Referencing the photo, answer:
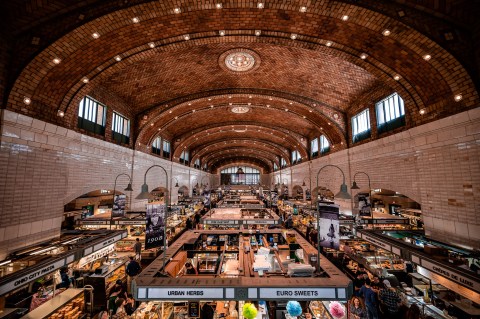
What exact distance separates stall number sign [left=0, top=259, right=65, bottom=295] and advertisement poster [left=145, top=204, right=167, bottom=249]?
81.1 inches

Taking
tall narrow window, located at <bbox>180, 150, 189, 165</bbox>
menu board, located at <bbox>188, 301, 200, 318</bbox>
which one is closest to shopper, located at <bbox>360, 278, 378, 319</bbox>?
menu board, located at <bbox>188, 301, 200, 318</bbox>

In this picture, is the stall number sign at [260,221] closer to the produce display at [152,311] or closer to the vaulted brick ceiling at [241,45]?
the produce display at [152,311]

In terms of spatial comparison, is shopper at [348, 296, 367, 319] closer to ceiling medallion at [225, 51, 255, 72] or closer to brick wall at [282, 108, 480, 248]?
brick wall at [282, 108, 480, 248]

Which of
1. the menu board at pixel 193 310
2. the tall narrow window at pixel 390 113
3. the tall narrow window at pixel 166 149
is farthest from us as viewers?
the tall narrow window at pixel 166 149

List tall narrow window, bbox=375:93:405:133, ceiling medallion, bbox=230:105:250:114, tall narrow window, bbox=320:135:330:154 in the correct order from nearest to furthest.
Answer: tall narrow window, bbox=375:93:405:133
tall narrow window, bbox=320:135:330:154
ceiling medallion, bbox=230:105:250:114

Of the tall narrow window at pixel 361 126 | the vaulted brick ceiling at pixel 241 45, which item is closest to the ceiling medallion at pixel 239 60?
the vaulted brick ceiling at pixel 241 45

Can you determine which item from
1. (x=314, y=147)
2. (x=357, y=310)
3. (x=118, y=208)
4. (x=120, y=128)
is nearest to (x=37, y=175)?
(x=118, y=208)

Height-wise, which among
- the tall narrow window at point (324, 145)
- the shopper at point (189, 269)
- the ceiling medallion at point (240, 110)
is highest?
the ceiling medallion at point (240, 110)

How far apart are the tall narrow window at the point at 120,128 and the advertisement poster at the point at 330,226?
11.9 meters

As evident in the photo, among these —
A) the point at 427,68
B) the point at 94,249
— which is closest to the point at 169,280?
the point at 94,249

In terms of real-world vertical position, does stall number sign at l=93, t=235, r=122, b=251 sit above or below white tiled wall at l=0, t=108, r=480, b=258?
below

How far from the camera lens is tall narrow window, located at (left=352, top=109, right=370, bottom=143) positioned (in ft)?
41.3

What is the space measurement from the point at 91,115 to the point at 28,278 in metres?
8.30

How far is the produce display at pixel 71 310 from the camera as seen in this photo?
5973 mm
